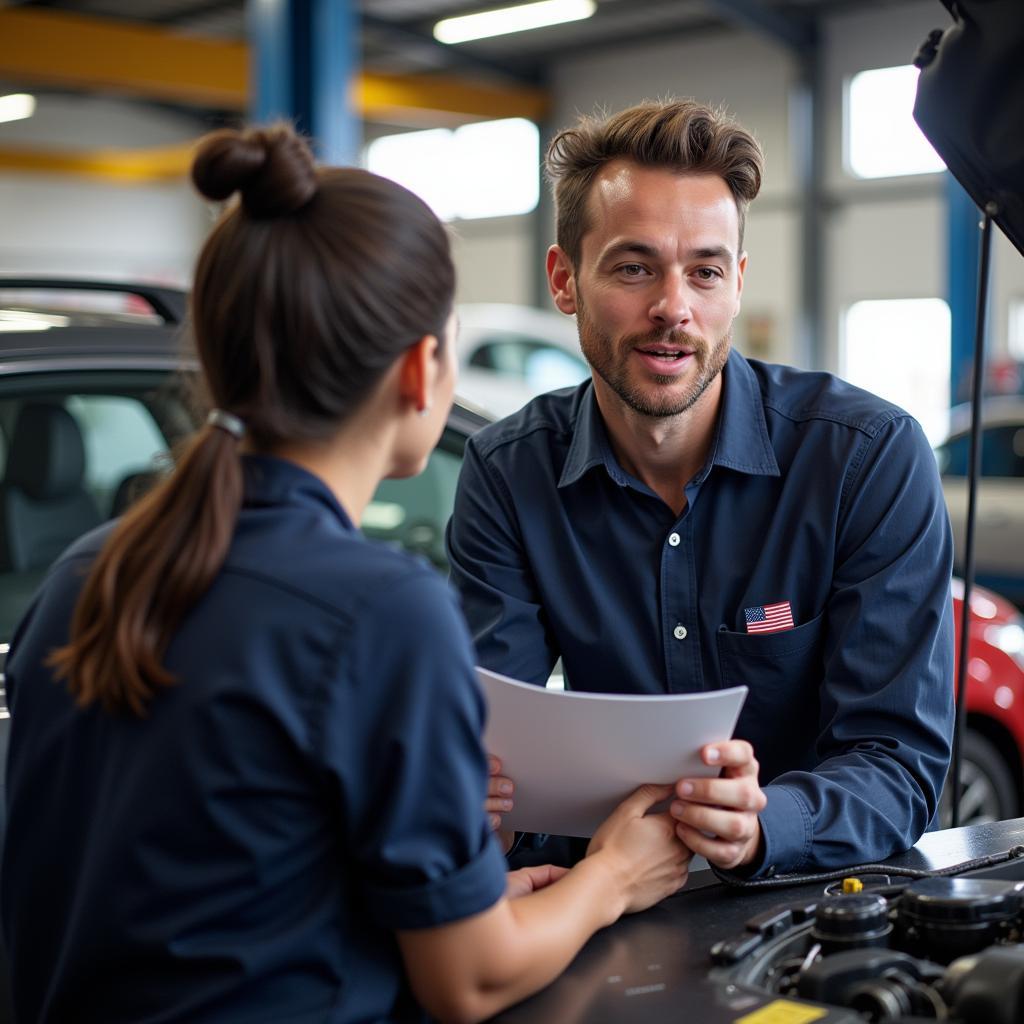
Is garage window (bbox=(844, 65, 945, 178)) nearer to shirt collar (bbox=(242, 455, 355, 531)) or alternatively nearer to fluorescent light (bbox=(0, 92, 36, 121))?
fluorescent light (bbox=(0, 92, 36, 121))

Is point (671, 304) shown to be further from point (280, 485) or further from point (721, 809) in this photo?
point (280, 485)

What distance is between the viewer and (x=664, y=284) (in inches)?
76.7

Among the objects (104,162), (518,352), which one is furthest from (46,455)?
(104,162)

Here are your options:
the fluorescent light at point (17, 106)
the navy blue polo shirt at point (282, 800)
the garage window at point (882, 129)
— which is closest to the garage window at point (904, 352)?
the garage window at point (882, 129)

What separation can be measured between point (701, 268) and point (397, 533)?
125 cm

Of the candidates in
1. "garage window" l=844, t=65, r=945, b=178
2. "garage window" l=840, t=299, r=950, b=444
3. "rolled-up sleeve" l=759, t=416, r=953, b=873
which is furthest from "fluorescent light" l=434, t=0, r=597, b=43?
"rolled-up sleeve" l=759, t=416, r=953, b=873

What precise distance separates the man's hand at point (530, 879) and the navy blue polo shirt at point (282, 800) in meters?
0.36

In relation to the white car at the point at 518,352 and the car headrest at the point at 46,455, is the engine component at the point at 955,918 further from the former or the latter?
the white car at the point at 518,352

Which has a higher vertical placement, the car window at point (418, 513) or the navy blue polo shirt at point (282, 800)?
the car window at point (418, 513)

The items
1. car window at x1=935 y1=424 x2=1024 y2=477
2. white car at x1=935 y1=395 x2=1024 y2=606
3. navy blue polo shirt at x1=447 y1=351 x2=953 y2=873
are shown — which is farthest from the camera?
car window at x1=935 y1=424 x2=1024 y2=477

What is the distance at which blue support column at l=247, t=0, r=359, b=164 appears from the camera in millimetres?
6648

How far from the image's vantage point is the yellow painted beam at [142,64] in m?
11.4

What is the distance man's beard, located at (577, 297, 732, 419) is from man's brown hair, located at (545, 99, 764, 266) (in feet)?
0.58

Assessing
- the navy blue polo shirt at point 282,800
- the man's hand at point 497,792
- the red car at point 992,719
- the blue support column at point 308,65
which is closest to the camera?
the navy blue polo shirt at point 282,800
